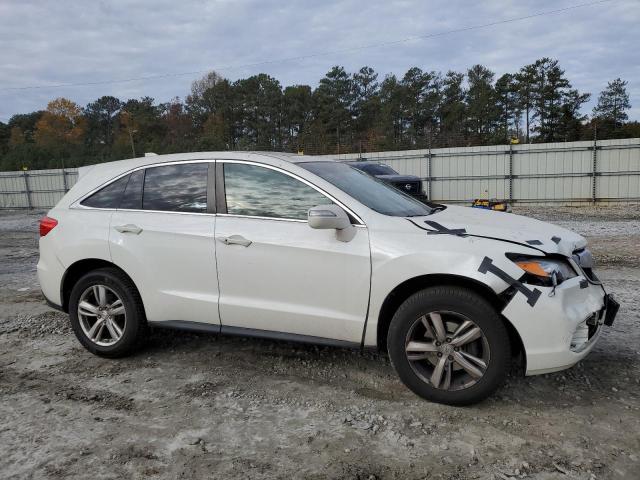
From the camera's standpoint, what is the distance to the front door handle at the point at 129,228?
4.03 metres

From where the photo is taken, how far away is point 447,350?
316 centimetres

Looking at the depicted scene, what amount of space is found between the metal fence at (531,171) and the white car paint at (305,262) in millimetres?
14248

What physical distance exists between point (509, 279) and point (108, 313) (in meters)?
3.13

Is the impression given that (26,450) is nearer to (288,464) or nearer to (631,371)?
(288,464)

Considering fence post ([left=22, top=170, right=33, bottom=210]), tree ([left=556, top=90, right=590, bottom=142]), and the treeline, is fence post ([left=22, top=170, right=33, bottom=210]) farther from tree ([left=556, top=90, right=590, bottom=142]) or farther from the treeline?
tree ([left=556, top=90, right=590, bottom=142])

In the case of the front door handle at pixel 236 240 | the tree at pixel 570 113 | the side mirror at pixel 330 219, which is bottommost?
the front door handle at pixel 236 240

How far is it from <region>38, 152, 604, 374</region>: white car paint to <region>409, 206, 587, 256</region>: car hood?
0.01 m

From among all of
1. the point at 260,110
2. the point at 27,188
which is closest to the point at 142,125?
the point at 260,110

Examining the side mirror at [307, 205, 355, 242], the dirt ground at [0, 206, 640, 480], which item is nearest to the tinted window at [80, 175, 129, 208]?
the dirt ground at [0, 206, 640, 480]

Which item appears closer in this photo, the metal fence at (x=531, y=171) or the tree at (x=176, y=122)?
the metal fence at (x=531, y=171)

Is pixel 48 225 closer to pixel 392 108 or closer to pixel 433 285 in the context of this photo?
pixel 433 285

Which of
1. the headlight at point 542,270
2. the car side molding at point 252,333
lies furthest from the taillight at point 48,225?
the headlight at point 542,270

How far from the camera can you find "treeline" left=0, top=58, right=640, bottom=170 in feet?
149

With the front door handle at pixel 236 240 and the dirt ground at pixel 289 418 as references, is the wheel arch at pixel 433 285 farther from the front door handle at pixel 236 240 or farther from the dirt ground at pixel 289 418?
the front door handle at pixel 236 240
